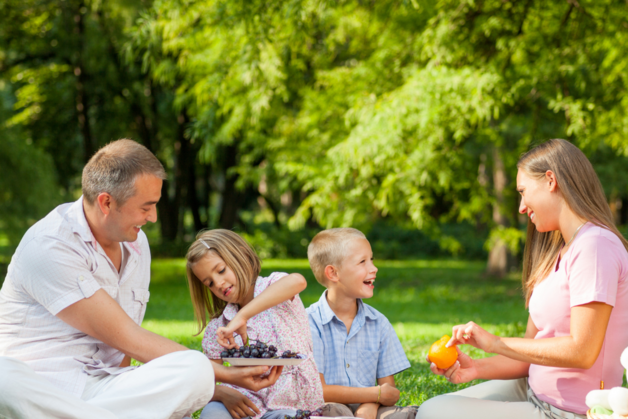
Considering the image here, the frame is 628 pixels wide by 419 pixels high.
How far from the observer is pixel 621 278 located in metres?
2.49

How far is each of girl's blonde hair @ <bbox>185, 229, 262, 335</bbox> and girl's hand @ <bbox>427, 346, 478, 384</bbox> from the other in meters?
1.06

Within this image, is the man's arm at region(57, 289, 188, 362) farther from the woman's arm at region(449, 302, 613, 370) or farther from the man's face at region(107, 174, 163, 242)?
the woman's arm at region(449, 302, 613, 370)

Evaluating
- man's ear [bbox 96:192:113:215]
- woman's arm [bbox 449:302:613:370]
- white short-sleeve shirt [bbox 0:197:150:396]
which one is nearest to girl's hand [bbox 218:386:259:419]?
white short-sleeve shirt [bbox 0:197:150:396]

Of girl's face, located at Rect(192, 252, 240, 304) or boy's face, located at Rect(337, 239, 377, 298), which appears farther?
boy's face, located at Rect(337, 239, 377, 298)

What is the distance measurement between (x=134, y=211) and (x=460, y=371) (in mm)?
1732

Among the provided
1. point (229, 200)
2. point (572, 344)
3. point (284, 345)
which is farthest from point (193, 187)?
point (572, 344)

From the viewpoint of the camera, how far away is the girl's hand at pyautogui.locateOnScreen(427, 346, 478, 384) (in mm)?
2791

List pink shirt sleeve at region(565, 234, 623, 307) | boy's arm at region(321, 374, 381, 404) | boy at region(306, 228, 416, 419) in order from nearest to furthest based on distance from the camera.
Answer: pink shirt sleeve at region(565, 234, 623, 307) < boy's arm at region(321, 374, 381, 404) < boy at region(306, 228, 416, 419)

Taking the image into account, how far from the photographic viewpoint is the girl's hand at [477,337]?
2.51m

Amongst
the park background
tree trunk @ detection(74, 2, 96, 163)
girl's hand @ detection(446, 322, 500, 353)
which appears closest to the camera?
girl's hand @ detection(446, 322, 500, 353)

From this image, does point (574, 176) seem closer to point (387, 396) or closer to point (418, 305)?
point (387, 396)

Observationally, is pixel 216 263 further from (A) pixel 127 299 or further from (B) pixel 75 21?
(B) pixel 75 21

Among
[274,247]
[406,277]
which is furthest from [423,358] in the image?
[274,247]

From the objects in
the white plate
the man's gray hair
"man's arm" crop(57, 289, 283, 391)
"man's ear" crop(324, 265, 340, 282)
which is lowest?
the white plate
